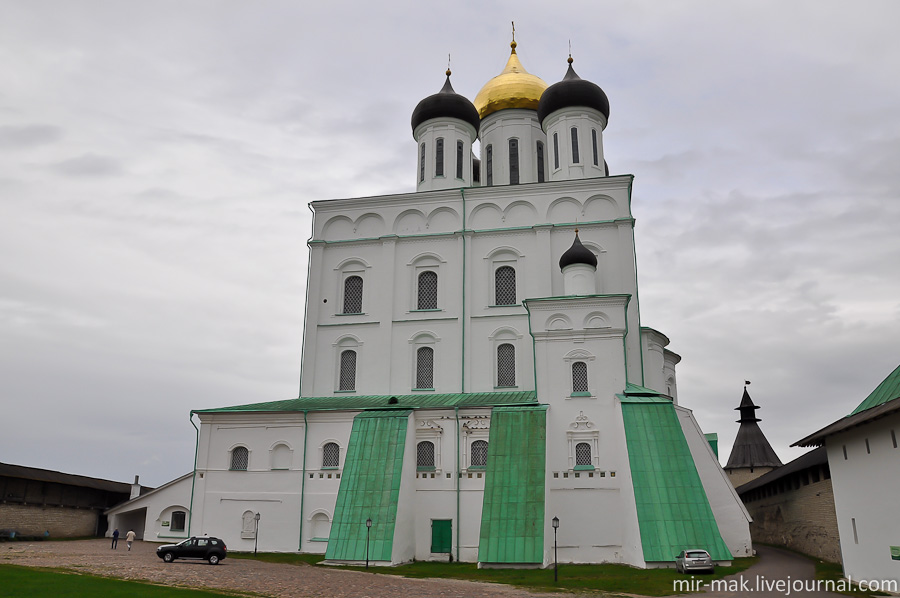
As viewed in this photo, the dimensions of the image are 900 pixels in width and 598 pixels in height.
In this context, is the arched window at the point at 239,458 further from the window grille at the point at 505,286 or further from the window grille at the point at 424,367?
the window grille at the point at 505,286

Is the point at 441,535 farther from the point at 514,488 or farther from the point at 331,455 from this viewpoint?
the point at 331,455

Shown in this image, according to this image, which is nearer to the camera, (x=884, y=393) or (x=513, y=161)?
(x=884, y=393)

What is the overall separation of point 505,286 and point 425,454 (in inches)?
252

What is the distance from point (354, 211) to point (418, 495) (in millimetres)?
10555

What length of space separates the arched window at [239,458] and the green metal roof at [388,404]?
4.02ft

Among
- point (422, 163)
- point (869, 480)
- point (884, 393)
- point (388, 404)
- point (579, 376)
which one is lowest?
point (869, 480)

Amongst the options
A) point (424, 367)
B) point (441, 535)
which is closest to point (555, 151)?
point (424, 367)

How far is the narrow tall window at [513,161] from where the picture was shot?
1111 inches

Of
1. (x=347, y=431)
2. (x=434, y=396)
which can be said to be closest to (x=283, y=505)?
(x=347, y=431)

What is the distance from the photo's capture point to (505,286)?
24344 mm

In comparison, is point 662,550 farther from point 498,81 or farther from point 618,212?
point 498,81

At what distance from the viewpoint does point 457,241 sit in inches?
984

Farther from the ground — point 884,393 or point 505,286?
point 505,286

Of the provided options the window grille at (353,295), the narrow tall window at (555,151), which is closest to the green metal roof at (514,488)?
the window grille at (353,295)
